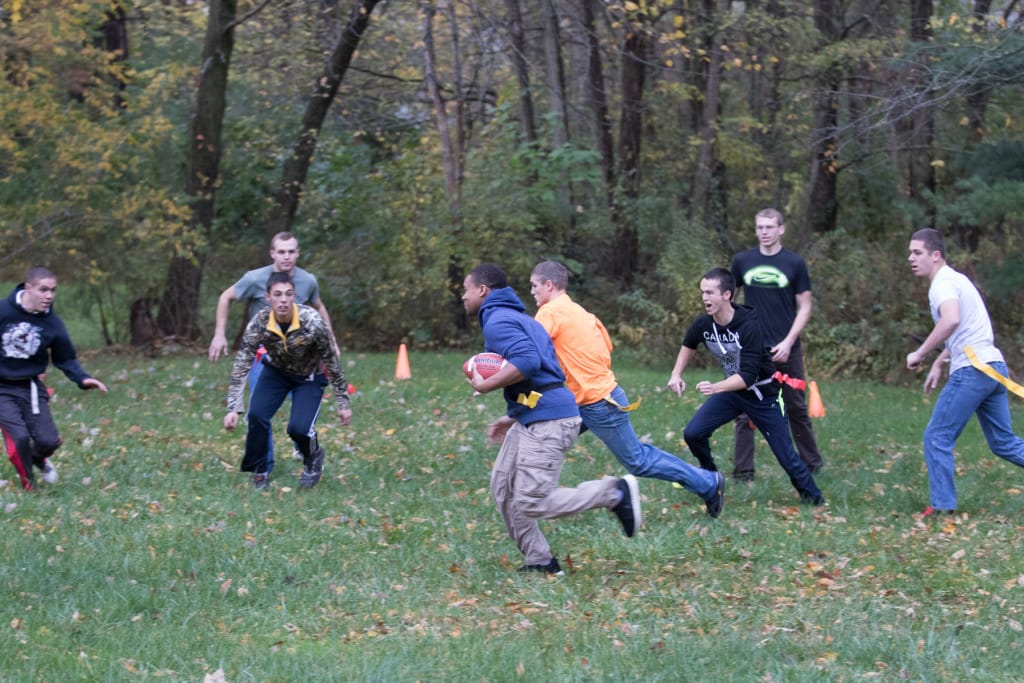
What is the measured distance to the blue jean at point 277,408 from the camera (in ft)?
29.2

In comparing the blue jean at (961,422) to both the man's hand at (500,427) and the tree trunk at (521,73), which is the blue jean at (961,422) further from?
the tree trunk at (521,73)

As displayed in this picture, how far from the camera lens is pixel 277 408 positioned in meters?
8.97

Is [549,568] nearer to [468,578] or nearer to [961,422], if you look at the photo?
[468,578]

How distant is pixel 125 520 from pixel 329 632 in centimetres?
270

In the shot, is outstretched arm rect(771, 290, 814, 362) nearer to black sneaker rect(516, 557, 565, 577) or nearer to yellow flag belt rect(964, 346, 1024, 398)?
yellow flag belt rect(964, 346, 1024, 398)

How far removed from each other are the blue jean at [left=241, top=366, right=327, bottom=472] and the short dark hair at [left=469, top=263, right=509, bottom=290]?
279cm

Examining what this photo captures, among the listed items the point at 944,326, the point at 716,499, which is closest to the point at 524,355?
the point at 716,499

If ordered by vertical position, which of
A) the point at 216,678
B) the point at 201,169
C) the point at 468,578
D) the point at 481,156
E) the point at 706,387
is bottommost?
the point at 468,578

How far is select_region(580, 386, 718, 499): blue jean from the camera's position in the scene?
7.55m

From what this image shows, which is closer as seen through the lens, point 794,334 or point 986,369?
point 986,369

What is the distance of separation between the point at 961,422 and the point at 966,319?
71cm

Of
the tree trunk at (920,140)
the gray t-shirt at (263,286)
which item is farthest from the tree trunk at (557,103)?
the gray t-shirt at (263,286)

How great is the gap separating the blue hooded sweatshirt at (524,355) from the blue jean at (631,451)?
0.85 m

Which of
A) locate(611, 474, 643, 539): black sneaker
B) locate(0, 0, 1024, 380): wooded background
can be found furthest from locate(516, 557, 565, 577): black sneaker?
locate(0, 0, 1024, 380): wooded background
